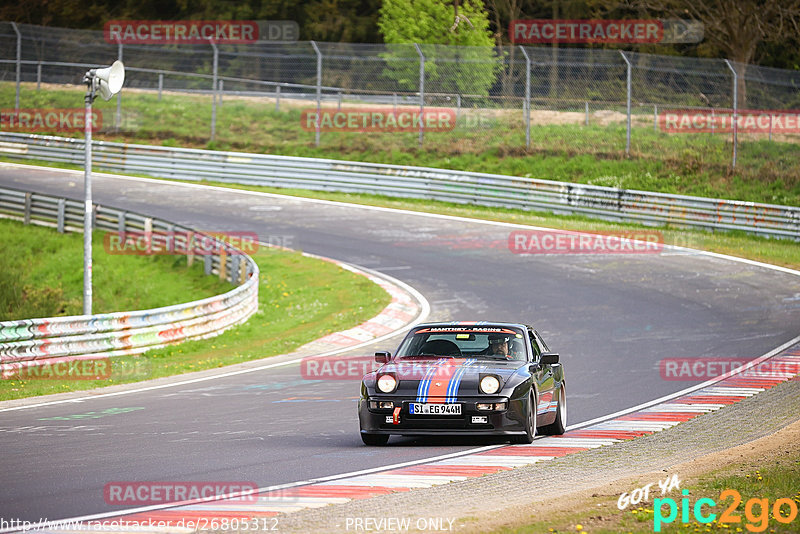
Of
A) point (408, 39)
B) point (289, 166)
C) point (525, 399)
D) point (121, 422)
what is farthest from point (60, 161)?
point (525, 399)

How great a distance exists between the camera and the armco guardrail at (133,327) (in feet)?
52.6

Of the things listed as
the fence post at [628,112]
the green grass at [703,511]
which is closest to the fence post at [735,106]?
the fence post at [628,112]

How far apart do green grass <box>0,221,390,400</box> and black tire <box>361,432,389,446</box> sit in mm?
6148

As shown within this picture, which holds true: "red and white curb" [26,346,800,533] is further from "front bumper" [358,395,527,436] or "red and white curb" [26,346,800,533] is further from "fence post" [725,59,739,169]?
"fence post" [725,59,739,169]

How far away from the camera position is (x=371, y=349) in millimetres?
18531

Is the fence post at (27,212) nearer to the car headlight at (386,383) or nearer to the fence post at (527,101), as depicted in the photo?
the fence post at (527,101)

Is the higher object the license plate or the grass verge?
the license plate

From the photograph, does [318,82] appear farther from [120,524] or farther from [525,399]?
[120,524]

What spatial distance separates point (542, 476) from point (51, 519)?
12.4 ft

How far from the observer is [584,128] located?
37.4 m

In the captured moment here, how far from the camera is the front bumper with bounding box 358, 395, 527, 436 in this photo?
10156 millimetres

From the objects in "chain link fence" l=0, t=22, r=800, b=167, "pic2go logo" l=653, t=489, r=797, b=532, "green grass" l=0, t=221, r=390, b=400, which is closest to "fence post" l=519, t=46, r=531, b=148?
"chain link fence" l=0, t=22, r=800, b=167

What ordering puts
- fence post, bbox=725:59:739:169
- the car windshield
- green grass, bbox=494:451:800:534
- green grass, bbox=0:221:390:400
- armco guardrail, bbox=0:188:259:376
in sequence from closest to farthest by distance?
1. green grass, bbox=494:451:800:534
2. the car windshield
3. armco guardrail, bbox=0:188:259:376
4. green grass, bbox=0:221:390:400
5. fence post, bbox=725:59:739:169

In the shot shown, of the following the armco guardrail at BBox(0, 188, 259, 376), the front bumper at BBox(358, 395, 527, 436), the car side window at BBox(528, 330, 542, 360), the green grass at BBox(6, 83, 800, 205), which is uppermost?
the green grass at BBox(6, 83, 800, 205)
